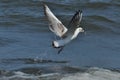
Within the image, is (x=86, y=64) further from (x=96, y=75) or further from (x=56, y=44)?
(x=56, y=44)

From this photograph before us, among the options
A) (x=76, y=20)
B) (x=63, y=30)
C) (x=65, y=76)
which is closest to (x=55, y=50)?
(x=65, y=76)

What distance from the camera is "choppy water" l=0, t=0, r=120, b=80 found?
995 centimetres

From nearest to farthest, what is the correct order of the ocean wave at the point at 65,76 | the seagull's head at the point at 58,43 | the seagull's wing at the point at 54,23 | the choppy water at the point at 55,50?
the seagull's head at the point at 58,43
the seagull's wing at the point at 54,23
the ocean wave at the point at 65,76
the choppy water at the point at 55,50

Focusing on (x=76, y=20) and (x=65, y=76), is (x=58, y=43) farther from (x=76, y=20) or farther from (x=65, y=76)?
(x=65, y=76)

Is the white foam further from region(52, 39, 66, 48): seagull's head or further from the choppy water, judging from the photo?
region(52, 39, 66, 48): seagull's head

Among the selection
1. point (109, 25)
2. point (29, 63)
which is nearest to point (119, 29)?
point (109, 25)

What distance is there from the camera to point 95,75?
9766mm

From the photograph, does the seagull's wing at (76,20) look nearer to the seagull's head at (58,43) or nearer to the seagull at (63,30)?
the seagull at (63,30)

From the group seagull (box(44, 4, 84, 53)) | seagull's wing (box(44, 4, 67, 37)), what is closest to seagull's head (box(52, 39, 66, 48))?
seagull (box(44, 4, 84, 53))

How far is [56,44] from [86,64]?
7.00ft

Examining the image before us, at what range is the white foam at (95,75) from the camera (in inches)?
378

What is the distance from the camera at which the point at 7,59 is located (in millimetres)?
10578

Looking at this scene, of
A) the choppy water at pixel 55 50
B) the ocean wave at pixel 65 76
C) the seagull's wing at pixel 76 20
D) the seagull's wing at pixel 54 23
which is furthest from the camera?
the choppy water at pixel 55 50

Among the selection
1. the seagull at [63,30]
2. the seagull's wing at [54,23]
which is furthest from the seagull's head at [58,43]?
the seagull's wing at [54,23]
